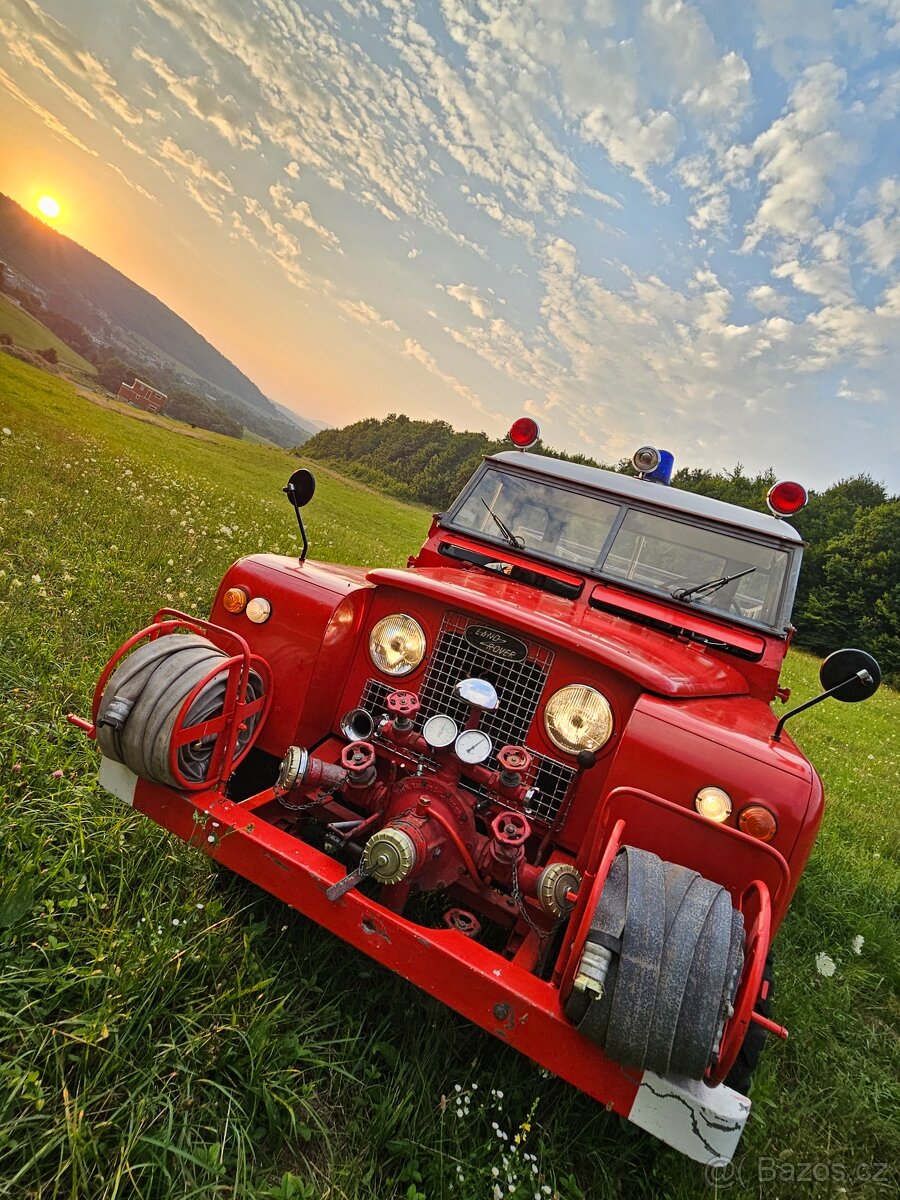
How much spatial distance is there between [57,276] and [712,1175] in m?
114

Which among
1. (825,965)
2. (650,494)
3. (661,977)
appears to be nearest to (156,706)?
(661,977)

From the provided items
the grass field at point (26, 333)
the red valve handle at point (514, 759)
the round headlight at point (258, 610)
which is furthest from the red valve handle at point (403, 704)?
the grass field at point (26, 333)

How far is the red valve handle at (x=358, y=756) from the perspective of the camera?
2525mm

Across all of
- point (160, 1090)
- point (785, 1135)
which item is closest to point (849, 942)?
point (785, 1135)

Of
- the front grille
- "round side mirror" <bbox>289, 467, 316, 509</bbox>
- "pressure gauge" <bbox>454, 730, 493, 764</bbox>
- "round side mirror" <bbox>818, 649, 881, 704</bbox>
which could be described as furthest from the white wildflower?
"round side mirror" <bbox>289, 467, 316, 509</bbox>

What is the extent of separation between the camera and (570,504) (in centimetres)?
435

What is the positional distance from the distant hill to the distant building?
18.0 meters

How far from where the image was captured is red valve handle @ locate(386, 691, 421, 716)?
8.47 ft

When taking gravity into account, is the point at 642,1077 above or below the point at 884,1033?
above

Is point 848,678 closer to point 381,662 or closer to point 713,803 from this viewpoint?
point 713,803

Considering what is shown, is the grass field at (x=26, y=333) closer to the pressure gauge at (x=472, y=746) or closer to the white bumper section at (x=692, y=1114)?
the pressure gauge at (x=472, y=746)

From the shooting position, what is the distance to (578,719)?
2613 mm

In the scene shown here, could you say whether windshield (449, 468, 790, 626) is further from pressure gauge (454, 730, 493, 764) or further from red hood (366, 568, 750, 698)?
pressure gauge (454, 730, 493, 764)

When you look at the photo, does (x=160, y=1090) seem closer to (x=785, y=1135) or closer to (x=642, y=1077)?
(x=642, y=1077)
